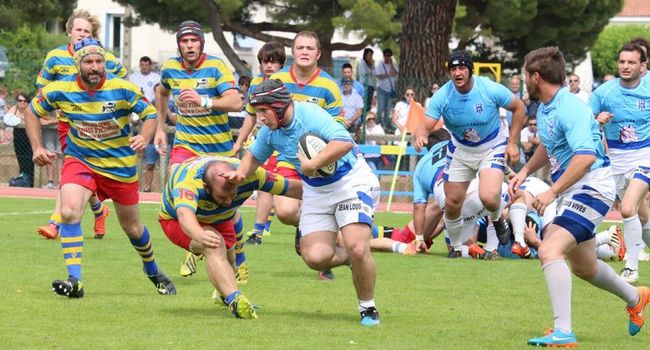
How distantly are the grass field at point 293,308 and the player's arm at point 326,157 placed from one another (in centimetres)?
104

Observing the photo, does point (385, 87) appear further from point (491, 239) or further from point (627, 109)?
point (627, 109)

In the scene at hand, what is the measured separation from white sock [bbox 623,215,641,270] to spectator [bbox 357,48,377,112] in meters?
13.2

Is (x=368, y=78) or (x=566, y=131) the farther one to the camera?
(x=368, y=78)

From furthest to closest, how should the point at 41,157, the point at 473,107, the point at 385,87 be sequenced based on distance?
the point at 385,87, the point at 473,107, the point at 41,157

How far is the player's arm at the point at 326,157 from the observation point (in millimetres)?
8562

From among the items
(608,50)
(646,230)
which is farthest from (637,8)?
(646,230)

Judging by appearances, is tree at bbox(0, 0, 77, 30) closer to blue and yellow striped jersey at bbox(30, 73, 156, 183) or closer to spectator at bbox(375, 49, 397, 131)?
spectator at bbox(375, 49, 397, 131)

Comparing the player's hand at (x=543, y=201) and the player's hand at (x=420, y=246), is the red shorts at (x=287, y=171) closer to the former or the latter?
the player's hand at (x=420, y=246)

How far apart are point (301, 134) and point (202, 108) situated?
3.30 metres

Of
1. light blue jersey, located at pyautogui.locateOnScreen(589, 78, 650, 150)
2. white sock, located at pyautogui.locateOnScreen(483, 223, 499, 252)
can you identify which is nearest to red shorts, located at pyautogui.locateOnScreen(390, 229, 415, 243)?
white sock, located at pyautogui.locateOnScreen(483, 223, 499, 252)

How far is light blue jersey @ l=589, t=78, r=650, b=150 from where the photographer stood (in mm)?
11539

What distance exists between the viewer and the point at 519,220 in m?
13.9

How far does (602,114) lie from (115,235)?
21.9 ft

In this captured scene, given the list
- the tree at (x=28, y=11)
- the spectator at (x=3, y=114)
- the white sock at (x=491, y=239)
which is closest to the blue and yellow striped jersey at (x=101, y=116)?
the white sock at (x=491, y=239)
